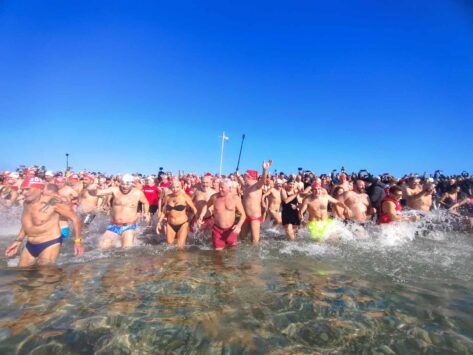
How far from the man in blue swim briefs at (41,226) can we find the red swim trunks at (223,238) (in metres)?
2.83

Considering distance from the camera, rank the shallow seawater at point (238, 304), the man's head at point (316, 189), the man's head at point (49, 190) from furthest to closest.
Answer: the man's head at point (316, 189) → the man's head at point (49, 190) → the shallow seawater at point (238, 304)

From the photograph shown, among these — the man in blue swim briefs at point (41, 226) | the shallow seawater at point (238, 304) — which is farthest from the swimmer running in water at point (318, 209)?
the man in blue swim briefs at point (41, 226)

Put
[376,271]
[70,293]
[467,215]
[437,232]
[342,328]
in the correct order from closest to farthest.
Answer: [342,328]
[70,293]
[376,271]
[437,232]
[467,215]

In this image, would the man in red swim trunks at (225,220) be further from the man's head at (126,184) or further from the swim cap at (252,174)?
the man's head at (126,184)

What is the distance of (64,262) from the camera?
16.9ft

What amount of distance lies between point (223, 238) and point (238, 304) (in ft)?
10.8

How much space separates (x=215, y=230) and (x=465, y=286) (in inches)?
178

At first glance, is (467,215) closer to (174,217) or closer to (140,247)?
(174,217)

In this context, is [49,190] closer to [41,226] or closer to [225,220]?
[41,226]

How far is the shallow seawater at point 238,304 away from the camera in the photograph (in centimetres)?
269

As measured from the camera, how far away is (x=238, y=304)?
3488mm

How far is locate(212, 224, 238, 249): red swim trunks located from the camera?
671 centimetres

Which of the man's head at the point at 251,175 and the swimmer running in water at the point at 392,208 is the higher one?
the man's head at the point at 251,175

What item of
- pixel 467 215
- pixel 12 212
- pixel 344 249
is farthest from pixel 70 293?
pixel 467 215
